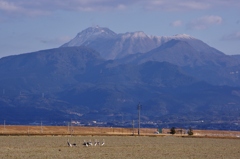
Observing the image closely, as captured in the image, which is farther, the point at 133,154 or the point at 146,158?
the point at 133,154

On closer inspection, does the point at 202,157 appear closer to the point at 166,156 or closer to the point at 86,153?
the point at 166,156

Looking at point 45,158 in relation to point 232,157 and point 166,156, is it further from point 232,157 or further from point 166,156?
point 232,157

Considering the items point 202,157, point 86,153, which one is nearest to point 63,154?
point 86,153

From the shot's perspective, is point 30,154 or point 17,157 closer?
point 17,157

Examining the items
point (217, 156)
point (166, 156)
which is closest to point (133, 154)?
point (166, 156)

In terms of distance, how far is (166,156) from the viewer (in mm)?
44688

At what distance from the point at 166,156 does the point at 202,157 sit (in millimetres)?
2237

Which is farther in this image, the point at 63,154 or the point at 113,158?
the point at 63,154

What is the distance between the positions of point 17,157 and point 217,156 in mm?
12849

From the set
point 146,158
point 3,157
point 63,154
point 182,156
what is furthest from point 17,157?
point 182,156

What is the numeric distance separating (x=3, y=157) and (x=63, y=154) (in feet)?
15.3

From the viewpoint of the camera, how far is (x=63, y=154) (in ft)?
148

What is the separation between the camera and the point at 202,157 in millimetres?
44312

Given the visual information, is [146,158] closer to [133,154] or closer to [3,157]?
[133,154]
